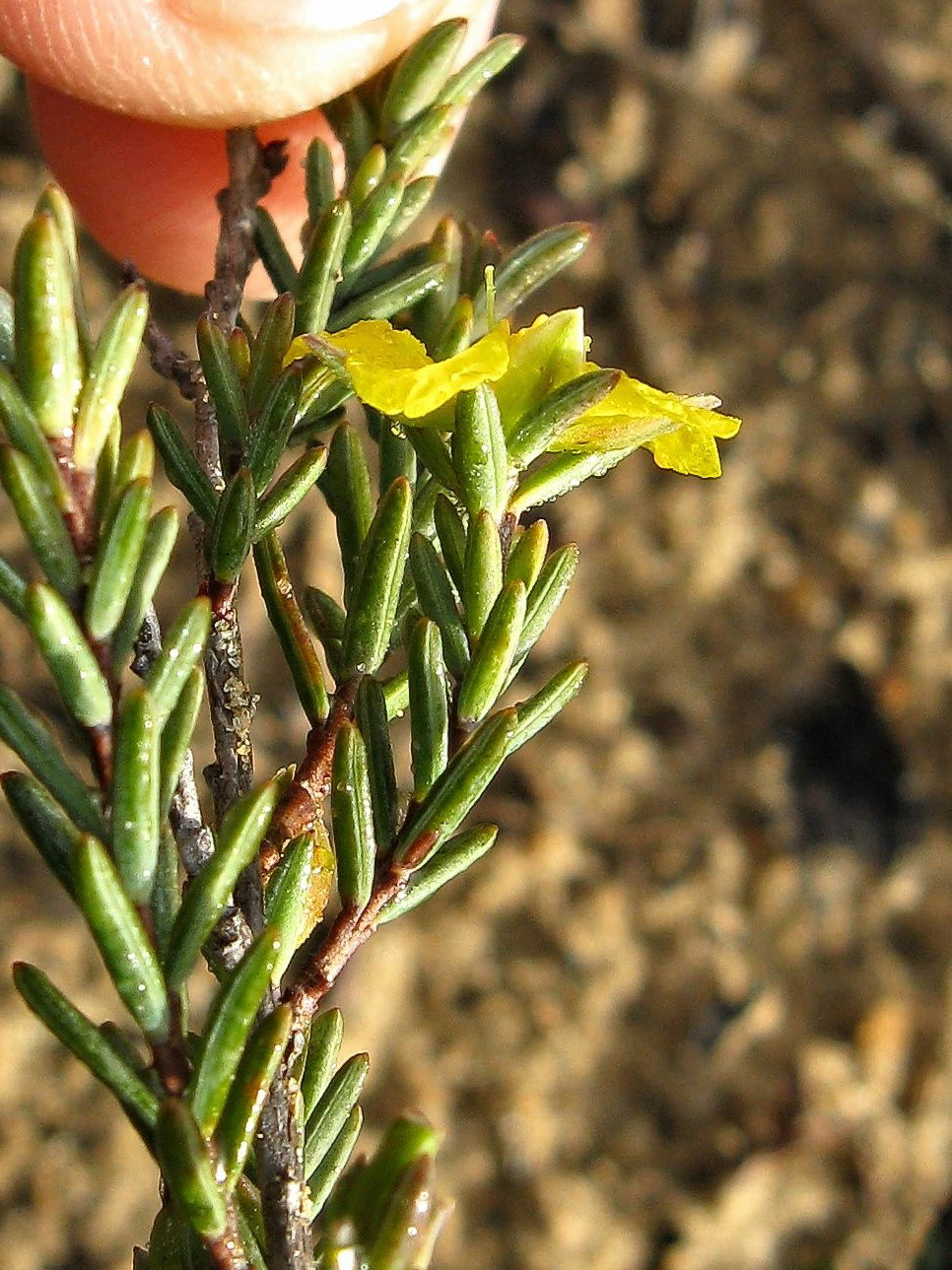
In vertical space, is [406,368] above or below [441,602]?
above

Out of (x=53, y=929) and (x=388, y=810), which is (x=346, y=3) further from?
(x=53, y=929)

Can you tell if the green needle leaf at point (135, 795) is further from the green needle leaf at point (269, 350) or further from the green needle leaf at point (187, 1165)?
the green needle leaf at point (269, 350)

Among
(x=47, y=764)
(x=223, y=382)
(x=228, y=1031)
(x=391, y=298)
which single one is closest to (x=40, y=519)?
(x=47, y=764)

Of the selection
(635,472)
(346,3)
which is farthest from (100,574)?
(635,472)

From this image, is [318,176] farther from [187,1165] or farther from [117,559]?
[187,1165]

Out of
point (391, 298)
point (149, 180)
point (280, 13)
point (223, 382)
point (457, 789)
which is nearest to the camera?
point (457, 789)

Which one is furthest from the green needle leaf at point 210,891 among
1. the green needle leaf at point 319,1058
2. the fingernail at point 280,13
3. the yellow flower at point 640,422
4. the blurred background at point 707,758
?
the blurred background at point 707,758
